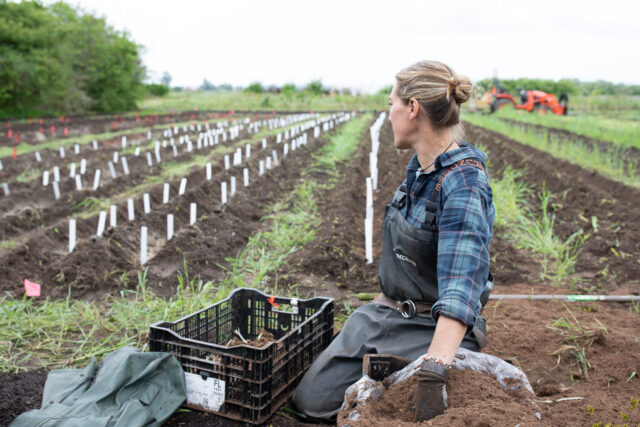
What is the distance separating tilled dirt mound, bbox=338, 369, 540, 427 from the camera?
1.76 metres

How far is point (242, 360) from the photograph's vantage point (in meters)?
2.26

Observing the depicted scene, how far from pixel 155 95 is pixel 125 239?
4473cm

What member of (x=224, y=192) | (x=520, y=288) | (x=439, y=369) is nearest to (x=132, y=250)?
(x=224, y=192)

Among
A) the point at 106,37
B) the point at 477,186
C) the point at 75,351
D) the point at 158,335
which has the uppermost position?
the point at 106,37

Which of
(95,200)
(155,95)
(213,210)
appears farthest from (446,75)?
(155,95)

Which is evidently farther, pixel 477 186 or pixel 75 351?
pixel 75 351

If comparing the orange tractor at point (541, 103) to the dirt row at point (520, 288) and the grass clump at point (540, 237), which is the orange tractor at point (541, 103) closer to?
the dirt row at point (520, 288)

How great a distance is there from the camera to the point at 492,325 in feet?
11.4

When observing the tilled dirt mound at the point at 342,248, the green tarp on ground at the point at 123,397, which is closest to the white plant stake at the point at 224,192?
the tilled dirt mound at the point at 342,248

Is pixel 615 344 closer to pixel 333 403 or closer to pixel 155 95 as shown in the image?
pixel 333 403

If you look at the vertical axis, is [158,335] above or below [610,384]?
above

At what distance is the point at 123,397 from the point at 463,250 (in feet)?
5.07

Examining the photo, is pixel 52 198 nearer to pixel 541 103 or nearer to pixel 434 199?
pixel 434 199

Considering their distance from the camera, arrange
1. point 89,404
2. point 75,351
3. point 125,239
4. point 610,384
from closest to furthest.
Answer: point 89,404, point 610,384, point 75,351, point 125,239
